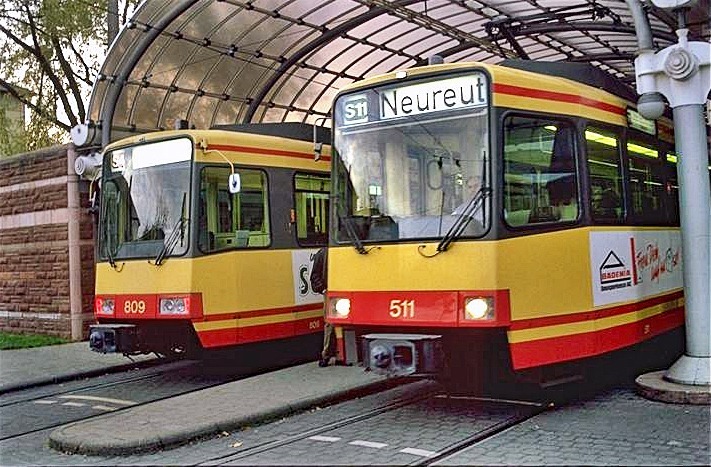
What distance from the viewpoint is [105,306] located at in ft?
36.0

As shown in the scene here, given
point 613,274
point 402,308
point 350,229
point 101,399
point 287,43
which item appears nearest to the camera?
point 402,308

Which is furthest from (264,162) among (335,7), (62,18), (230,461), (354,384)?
(62,18)

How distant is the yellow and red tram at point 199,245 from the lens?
10367mm

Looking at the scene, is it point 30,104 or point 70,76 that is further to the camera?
point 70,76

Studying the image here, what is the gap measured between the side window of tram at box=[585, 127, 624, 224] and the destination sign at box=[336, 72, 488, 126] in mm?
1426

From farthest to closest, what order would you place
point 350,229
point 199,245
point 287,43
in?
1. point 287,43
2. point 199,245
3. point 350,229

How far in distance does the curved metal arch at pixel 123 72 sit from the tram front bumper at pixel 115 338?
631 centimetres

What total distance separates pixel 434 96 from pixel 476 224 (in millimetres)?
1314

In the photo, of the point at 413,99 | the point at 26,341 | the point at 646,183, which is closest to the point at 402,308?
the point at 413,99

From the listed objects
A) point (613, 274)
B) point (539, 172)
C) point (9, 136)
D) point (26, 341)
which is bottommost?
point (26, 341)

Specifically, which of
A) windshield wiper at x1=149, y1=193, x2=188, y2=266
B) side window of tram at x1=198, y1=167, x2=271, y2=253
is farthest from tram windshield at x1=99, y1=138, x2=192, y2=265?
side window of tram at x1=198, y1=167, x2=271, y2=253

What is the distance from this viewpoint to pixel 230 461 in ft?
22.2

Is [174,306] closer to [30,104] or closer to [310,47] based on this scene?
[310,47]

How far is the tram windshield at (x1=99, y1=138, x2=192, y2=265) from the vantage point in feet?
34.2
